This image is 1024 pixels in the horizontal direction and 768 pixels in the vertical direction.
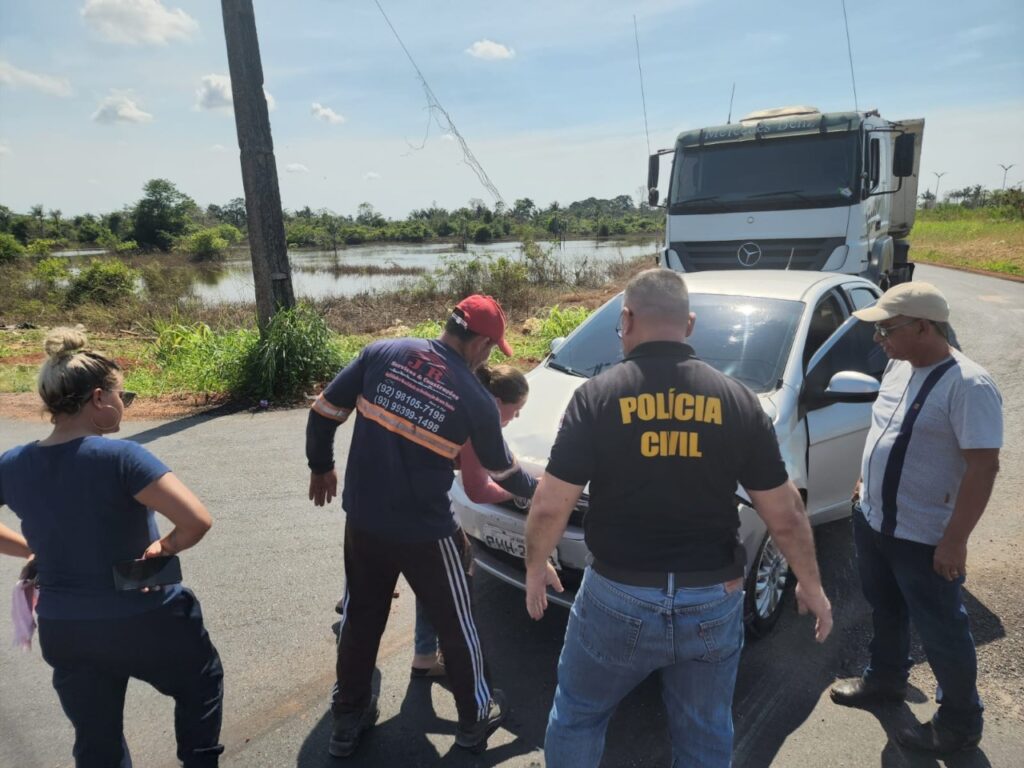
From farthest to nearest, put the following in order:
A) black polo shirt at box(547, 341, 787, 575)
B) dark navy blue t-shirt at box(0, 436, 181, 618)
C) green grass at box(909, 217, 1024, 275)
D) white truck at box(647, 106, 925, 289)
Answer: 1. green grass at box(909, 217, 1024, 275)
2. white truck at box(647, 106, 925, 289)
3. dark navy blue t-shirt at box(0, 436, 181, 618)
4. black polo shirt at box(547, 341, 787, 575)

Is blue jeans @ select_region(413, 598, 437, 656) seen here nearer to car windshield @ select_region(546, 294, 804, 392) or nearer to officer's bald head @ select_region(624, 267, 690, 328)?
car windshield @ select_region(546, 294, 804, 392)

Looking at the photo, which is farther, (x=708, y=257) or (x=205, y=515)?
(x=708, y=257)

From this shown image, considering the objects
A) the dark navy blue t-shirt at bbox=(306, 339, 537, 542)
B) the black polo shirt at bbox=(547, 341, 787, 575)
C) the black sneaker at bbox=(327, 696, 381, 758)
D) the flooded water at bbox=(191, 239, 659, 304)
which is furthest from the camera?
the flooded water at bbox=(191, 239, 659, 304)

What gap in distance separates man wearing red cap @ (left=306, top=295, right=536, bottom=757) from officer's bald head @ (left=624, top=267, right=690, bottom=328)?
659mm

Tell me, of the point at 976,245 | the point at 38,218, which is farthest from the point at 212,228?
the point at 976,245

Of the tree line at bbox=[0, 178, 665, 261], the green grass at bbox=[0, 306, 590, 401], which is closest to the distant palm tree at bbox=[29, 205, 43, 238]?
the tree line at bbox=[0, 178, 665, 261]

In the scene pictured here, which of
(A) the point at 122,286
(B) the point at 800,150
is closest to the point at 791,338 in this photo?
(B) the point at 800,150

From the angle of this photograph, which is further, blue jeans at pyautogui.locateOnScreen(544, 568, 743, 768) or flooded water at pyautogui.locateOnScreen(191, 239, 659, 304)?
flooded water at pyautogui.locateOnScreen(191, 239, 659, 304)

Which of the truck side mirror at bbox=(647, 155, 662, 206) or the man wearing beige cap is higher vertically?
the truck side mirror at bbox=(647, 155, 662, 206)

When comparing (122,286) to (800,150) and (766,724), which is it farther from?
(766,724)

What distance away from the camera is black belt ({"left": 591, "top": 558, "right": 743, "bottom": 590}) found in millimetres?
1748

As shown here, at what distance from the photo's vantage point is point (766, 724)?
8.70ft

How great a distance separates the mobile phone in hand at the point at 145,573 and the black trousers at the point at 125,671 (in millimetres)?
90

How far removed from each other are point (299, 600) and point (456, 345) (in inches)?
84.8
